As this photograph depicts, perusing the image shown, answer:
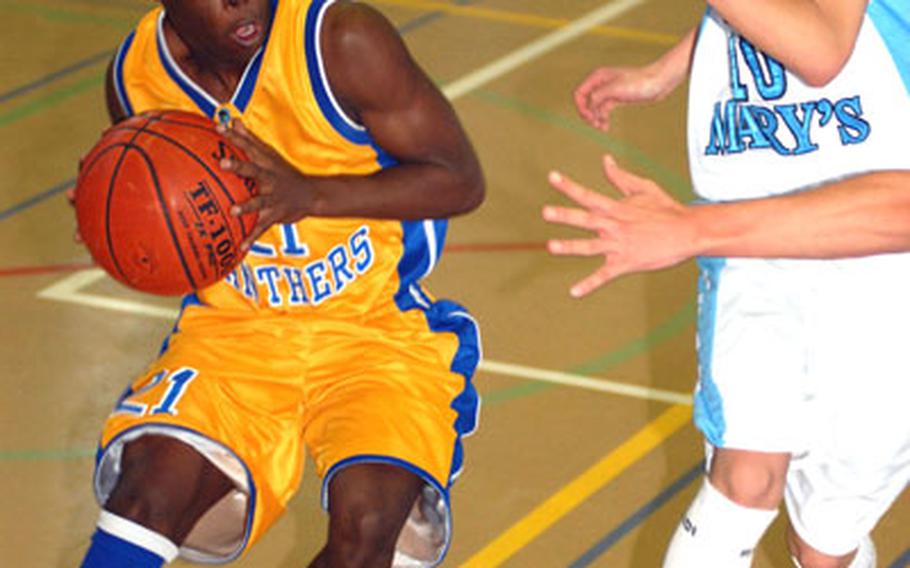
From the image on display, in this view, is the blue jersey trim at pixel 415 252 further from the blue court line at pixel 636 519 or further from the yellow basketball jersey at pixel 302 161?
the blue court line at pixel 636 519

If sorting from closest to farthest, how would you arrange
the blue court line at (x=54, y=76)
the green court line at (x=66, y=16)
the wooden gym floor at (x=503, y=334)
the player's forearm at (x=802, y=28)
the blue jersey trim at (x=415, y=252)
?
1. the player's forearm at (x=802, y=28)
2. the blue jersey trim at (x=415, y=252)
3. the wooden gym floor at (x=503, y=334)
4. the blue court line at (x=54, y=76)
5. the green court line at (x=66, y=16)

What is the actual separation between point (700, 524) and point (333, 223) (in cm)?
108

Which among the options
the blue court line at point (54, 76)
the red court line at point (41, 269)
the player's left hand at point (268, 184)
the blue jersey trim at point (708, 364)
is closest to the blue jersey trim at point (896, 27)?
the blue jersey trim at point (708, 364)

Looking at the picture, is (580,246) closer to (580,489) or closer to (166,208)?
(166,208)

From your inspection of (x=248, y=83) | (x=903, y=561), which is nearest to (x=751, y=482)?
(x=903, y=561)

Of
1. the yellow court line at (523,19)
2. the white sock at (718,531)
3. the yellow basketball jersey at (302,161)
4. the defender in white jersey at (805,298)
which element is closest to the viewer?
the defender in white jersey at (805,298)

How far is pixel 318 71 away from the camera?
13.6ft

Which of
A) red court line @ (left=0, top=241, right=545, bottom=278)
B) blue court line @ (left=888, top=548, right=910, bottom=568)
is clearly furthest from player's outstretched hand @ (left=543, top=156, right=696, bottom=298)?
Result: red court line @ (left=0, top=241, right=545, bottom=278)

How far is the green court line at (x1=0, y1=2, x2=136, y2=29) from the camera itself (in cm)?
969

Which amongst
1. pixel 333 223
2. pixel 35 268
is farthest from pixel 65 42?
pixel 333 223

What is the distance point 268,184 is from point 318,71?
41 cm

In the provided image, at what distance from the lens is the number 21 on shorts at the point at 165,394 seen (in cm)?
407

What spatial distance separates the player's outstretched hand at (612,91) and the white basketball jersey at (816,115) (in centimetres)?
46

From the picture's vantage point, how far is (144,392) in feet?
13.5
